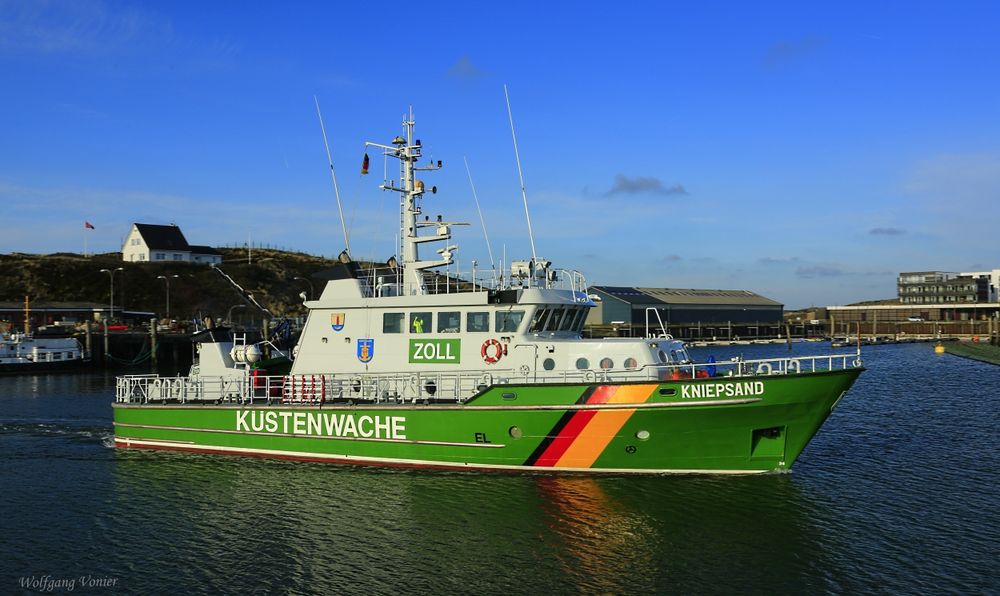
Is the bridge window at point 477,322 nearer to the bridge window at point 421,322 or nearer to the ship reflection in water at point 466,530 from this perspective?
the bridge window at point 421,322

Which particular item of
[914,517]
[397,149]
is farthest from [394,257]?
[914,517]

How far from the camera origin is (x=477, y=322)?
57.3 feet

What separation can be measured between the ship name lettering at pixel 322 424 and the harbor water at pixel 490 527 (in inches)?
33.6

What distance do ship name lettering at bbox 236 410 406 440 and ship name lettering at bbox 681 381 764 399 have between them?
640 centimetres

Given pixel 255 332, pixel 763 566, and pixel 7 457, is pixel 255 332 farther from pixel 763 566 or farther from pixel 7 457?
pixel 763 566

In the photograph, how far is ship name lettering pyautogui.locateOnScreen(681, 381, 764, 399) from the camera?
49.0 ft

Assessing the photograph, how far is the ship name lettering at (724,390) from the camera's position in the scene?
14922mm

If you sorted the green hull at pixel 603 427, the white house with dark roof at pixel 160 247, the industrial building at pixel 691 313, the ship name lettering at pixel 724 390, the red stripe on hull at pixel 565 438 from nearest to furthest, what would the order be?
the ship name lettering at pixel 724 390 → the green hull at pixel 603 427 → the red stripe on hull at pixel 565 438 → the industrial building at pixel 691 313 → the white house with dark roof at pixel 160 247

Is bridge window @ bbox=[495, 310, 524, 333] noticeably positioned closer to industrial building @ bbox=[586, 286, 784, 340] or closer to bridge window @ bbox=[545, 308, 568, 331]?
bridge window @ bbox=[545, 308, 568, 331]

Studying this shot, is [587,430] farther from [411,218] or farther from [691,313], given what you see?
[691,313]

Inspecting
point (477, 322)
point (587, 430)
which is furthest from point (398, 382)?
point (587, 430)

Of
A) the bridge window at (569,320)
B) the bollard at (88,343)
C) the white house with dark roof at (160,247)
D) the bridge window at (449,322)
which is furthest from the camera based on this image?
the white house with dark roof at (160,247)

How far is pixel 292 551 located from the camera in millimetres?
12562

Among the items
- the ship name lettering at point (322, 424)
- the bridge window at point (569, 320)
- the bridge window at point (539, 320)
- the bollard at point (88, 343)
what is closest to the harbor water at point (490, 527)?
the ship name lettering at point (322, 424)
